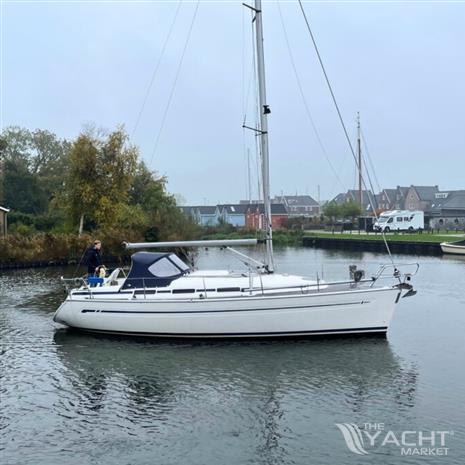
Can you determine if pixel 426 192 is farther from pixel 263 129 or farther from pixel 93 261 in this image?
pixel 93 261

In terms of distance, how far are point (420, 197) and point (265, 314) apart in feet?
362

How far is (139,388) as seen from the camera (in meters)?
13.6

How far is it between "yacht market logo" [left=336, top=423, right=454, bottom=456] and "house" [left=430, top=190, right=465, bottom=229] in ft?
270

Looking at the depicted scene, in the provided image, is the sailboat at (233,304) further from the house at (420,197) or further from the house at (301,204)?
the house at (301,204)

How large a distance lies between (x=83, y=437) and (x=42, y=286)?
2114 cm

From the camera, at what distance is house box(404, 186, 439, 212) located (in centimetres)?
11869

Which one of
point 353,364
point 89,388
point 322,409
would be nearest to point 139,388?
point 89,388

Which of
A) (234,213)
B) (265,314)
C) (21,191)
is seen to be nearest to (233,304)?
(265,314)

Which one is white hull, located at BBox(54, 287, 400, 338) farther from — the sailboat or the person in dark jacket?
the person in dark jacket

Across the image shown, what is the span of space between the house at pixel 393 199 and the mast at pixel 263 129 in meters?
115

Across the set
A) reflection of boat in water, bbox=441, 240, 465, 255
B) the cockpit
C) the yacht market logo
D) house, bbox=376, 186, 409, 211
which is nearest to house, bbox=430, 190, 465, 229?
house, bbox=376, 186, 409, 211

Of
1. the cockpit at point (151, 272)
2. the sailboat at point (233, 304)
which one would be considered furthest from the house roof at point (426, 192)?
the cockpit at point (151, 272)

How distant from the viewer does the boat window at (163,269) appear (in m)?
18.1

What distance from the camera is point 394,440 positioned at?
10414 mm
